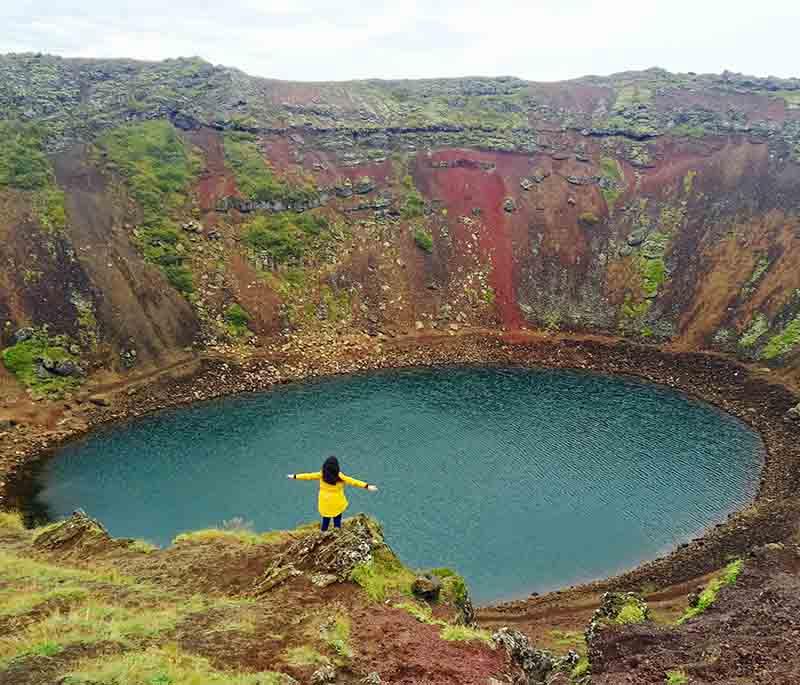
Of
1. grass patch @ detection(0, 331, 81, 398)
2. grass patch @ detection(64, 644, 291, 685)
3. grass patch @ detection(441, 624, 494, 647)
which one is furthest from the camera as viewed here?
grass patch @ detection(0, 331, 81, 398)

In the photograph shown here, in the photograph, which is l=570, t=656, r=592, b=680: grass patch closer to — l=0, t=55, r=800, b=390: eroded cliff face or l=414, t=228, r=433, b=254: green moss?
l=0, t=55, r=800, b=390: eroded cliff face

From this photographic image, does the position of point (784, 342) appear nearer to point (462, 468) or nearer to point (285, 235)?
point (462, 468)

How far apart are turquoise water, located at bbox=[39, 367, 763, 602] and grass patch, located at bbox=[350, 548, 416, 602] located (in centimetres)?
1530

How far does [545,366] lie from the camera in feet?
206

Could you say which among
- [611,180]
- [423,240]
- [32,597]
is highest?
[611,180]

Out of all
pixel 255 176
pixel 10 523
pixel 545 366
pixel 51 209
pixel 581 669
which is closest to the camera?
pixel 581 669

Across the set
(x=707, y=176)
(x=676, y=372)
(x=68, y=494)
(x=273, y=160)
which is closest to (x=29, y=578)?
(x=68, y=494)

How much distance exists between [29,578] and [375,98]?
88.3 meters

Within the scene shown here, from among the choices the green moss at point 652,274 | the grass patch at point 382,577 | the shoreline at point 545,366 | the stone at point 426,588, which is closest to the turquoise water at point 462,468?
the shoreline at point 545,366

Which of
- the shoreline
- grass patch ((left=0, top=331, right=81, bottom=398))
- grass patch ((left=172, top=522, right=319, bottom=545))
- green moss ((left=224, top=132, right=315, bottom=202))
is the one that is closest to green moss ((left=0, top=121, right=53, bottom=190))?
grass patch ((left=0, top=331, right=81, bottom=398))

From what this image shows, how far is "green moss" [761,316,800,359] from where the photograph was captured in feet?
187

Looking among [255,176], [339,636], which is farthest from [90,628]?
[255,176]

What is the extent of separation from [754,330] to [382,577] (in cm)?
5528

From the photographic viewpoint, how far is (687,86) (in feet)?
314
